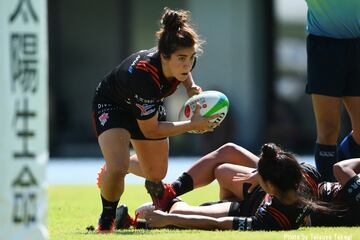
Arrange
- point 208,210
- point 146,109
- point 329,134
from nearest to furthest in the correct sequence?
point 208,210 < point 146,109 < point 329,134

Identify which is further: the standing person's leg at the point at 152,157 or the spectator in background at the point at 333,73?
the spectator in background at the point at 333,73

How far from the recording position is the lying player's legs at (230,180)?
302 inches

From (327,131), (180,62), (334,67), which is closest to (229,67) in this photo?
(334,67)

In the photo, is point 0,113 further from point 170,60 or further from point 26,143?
point 170,60

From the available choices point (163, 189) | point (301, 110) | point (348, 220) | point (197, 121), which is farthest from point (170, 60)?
point (301, 110)

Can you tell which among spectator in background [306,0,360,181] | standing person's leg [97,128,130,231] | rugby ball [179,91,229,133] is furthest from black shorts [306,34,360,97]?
standing person's leg [97,128,130,231]

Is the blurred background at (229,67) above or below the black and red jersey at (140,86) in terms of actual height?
below

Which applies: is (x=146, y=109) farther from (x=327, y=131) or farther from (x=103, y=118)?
(x=327, y=131)

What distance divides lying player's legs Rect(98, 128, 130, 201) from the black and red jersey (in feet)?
0.78

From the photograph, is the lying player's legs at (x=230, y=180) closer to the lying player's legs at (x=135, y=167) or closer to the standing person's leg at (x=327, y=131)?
the standing person's leg at (x=327, y=131)

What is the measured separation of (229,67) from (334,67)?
11052mm

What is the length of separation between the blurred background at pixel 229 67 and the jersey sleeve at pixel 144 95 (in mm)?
11066

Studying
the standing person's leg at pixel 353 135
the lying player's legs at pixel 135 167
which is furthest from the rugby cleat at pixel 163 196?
the standing person's leg at pixel 353 135

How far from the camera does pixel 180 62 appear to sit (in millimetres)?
7570
